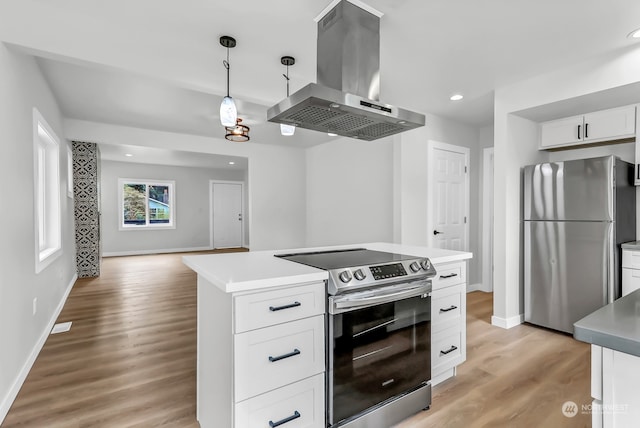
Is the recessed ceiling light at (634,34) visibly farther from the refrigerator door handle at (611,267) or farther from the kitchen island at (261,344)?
the kitchen island at (261,344)

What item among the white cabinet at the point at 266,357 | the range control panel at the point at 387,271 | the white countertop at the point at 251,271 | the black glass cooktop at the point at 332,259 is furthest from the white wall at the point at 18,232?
the range control panel at the point at 387,271

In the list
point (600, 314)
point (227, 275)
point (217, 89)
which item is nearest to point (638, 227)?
point (600, 314)

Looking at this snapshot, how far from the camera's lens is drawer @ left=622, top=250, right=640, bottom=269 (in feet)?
8.88

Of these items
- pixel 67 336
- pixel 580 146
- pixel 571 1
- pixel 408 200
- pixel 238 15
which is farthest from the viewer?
pixel 408 200

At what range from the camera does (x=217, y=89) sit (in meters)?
2.88

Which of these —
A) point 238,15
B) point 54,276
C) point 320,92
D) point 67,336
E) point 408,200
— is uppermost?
point 238,15

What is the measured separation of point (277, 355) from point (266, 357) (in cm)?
5

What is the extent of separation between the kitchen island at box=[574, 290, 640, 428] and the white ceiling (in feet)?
6.35

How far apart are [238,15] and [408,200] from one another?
2749 millimetres

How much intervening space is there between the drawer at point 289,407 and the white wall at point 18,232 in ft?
5.10

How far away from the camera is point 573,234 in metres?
3.02

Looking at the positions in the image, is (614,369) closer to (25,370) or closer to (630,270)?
(630,270)

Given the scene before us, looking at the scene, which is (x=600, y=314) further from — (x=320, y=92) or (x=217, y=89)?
(x=217, y=89)

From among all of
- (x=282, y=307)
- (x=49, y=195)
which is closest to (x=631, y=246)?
(x=282, y=307)
